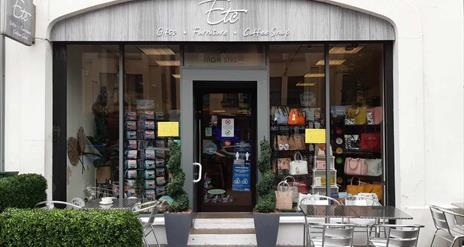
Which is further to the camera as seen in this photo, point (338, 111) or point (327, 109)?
point (338, 111)

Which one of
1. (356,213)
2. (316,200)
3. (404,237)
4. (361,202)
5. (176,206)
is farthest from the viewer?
(316,200)

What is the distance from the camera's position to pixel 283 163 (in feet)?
27.4

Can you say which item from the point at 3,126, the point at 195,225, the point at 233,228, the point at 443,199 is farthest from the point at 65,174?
the point at 443,199

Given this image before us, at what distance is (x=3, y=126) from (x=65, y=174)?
46.3 inches

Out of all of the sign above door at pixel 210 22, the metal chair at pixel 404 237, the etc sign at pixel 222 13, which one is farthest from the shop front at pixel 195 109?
the metal chair at pixel 404 237

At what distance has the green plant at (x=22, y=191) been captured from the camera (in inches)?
243

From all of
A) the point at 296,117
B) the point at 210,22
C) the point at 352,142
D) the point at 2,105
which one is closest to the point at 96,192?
the point at 2,105

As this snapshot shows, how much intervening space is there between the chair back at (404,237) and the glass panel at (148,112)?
12.8 ft

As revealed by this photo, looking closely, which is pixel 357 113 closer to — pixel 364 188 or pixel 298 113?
pixel 298 113

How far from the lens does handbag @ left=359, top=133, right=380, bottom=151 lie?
8.19 metres

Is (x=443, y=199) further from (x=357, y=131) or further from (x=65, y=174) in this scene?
(x=65, y=174)

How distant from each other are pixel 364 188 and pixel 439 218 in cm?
174

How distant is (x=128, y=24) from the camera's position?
7.66m

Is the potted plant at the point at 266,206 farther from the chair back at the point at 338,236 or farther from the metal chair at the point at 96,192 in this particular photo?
the metal chair at the point at 96,192
